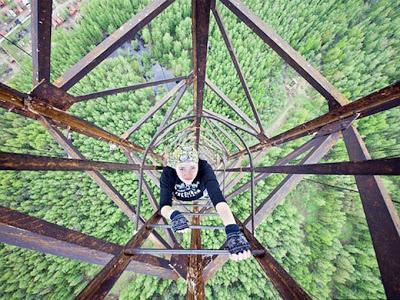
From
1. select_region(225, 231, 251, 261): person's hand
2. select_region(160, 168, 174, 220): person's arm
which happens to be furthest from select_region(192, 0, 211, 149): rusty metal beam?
select_region(225, 231, 251, 261): person's hand

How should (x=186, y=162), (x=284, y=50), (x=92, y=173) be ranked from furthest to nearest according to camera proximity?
(x=92, y=173) < (x=186, y=162) < (x=284, y=50)

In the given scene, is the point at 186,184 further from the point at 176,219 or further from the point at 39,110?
the point at 39,110

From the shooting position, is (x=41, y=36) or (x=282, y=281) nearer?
(x=282, y=281)

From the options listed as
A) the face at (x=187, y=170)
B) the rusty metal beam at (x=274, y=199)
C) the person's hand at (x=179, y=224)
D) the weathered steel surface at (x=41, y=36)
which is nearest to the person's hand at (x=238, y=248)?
the person's hand at (x=179, y=224)

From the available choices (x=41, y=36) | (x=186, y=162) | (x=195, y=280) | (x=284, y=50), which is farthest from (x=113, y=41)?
(x=195, y=280)

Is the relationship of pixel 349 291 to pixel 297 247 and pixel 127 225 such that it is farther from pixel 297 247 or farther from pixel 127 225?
pixel 127 225

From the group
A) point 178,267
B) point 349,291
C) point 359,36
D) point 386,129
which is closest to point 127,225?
point 178,267

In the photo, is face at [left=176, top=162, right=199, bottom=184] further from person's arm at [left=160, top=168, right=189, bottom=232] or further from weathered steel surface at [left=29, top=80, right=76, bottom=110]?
weathered steel surface at [left=29, top=80, right=76, bottom=110]
